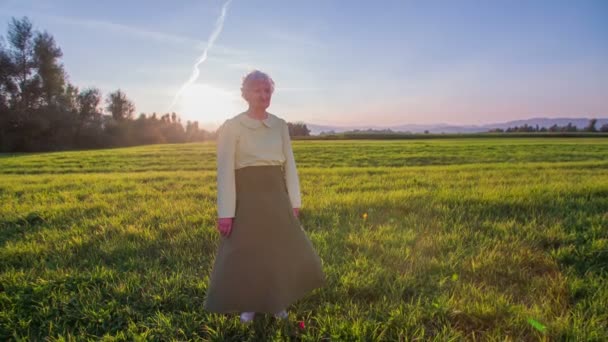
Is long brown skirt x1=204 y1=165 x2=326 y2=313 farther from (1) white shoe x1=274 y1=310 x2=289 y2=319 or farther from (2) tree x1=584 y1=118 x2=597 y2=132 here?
(2) tree x1=584 y1=118 x2=597 y2=132

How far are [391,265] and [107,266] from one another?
3.59m

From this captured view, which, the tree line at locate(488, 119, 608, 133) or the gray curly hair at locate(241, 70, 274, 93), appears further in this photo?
the tree line at locate(488, 119, 608, 133)

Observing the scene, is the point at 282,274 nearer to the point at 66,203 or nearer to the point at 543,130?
the point at 66,203

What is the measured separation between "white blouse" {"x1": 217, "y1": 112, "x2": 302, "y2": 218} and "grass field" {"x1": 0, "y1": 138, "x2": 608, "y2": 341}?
125 centimetres

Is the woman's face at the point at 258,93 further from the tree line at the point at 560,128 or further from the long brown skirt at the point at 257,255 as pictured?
the tree line at the point at 560,128

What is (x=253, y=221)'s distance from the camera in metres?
2.74

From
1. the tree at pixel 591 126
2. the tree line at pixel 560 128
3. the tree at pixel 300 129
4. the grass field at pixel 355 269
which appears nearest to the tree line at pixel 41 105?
the tree at pixel 300 129

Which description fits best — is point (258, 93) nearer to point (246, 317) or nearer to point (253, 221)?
point (253, 221)

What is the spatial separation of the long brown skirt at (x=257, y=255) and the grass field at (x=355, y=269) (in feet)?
1.11

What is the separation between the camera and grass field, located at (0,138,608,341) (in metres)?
2.85

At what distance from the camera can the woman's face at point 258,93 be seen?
2727 millimetres

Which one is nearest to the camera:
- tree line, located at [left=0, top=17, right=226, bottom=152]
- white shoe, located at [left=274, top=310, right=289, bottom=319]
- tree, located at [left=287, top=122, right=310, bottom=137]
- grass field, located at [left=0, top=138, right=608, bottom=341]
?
grass field, located at [left=0, top=138, right=608, bottom=341]

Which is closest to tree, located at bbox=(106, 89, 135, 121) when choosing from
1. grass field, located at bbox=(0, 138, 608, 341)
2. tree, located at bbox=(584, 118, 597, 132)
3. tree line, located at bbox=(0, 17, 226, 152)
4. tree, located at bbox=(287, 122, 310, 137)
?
tree line, located at bbox=(0, 17, 226, 152)

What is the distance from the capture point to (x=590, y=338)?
256 cm
